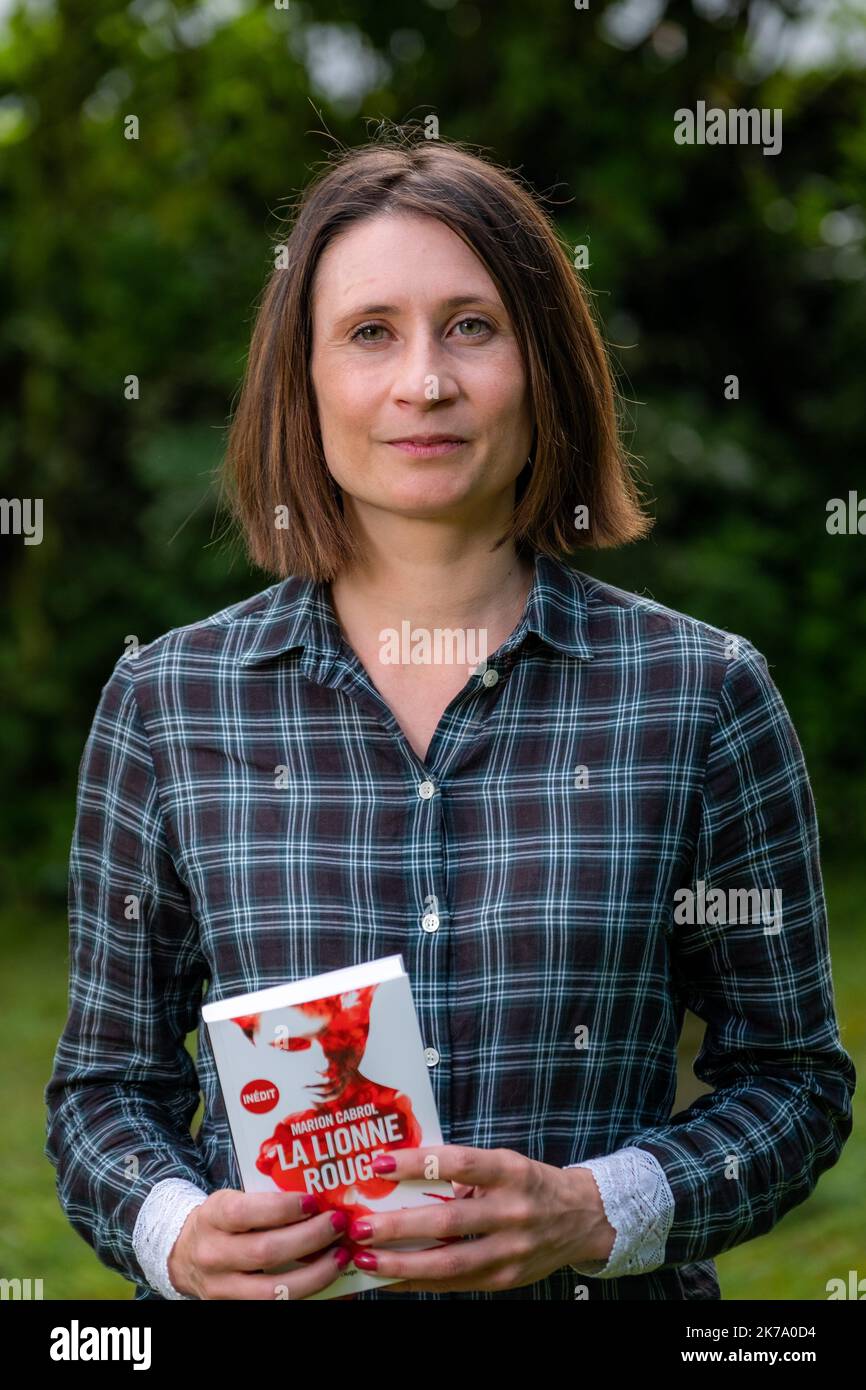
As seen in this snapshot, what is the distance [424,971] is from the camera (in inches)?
73.0

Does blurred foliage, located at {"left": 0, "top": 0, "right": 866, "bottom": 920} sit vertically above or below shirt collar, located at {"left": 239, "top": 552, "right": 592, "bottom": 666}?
above

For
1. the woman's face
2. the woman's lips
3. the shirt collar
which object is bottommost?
the shirt collar

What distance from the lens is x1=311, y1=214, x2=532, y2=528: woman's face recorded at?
1888mm

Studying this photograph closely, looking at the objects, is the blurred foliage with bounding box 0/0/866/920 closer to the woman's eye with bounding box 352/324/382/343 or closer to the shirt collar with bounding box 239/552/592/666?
the shirt collar with bounding box 239/552/592/666

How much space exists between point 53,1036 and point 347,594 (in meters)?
4.76

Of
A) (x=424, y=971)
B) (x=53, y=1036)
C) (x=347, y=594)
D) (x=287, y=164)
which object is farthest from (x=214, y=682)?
(x=287, y=164)

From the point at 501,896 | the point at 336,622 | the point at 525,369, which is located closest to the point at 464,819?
the point at 501,896

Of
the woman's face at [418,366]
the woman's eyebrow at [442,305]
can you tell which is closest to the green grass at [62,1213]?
the woman's face at [418,366]

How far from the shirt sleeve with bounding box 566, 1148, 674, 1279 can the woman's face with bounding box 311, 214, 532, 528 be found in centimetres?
79

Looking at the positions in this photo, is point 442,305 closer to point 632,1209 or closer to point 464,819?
point 464,819

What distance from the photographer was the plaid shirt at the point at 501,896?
6.10 feet

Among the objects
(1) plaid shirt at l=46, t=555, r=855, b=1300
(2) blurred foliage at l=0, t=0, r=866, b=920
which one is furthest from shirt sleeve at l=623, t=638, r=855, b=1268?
(2) blurred foliage at l=0, t=0, r=866, b=920

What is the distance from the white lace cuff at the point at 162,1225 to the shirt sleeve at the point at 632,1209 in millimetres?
446

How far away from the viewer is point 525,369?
6.39ft
